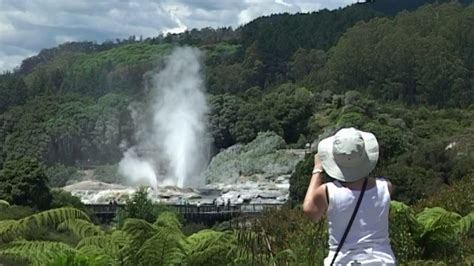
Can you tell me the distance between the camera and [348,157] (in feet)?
12.9

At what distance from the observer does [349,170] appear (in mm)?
3945

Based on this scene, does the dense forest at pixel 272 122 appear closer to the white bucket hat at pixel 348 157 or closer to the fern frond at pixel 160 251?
the fern frond at pixel 160 251

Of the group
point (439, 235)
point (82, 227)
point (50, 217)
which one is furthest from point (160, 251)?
point (439, 235)

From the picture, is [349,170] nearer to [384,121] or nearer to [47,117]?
[384,121]

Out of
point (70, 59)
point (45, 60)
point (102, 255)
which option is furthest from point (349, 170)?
point (45, 60)

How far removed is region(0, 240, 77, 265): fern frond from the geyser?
69.7 meters

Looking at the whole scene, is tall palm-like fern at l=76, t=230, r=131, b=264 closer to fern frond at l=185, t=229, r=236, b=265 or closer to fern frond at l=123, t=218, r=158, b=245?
fern frond at l=123, t=218, r=158, b=245

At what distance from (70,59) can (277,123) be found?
8169 cm

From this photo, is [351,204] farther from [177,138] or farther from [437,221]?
[177,138]

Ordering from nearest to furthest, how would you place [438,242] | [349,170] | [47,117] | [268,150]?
1. [349,170]
2. [438,242]
3. [268,150]
4. [47,117]

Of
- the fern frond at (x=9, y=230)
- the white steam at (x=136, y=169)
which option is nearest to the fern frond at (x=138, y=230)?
the fern frond at (x=9, y=230)

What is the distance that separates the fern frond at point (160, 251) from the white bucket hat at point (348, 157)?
2.82 metres

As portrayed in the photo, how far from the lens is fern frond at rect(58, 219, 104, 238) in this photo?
8062 millimetres

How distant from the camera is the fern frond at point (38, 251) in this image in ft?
21.9
